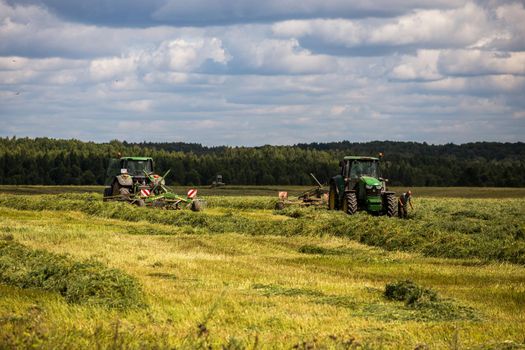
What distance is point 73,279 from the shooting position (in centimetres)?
1470

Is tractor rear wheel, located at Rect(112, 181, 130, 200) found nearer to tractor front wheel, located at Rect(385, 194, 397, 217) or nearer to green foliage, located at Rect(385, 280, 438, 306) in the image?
tractor front wheel, located at Rect(385, 194, 397, 217)

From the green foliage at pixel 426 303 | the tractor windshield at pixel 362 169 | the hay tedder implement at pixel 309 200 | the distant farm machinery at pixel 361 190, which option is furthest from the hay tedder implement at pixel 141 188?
the green foliage at pixel 426 303

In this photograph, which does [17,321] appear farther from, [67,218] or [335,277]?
[67,218]

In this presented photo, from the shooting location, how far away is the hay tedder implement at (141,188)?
138ft

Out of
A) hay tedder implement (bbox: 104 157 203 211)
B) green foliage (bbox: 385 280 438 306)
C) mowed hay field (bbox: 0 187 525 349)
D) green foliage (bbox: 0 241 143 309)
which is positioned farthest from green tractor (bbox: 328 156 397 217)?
green foliage (bbox: 0 241 143 309)

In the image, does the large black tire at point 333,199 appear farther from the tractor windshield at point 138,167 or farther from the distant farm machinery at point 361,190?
the tractor windshield at point 138,167

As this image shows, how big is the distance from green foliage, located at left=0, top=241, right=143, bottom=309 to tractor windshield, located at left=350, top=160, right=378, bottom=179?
22.9m

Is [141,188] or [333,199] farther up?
[141,188]

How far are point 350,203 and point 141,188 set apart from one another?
12.2 m

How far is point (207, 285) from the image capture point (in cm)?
1648

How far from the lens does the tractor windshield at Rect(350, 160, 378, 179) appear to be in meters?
38.9

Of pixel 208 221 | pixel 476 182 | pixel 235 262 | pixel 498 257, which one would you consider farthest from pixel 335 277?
pixel 476 182

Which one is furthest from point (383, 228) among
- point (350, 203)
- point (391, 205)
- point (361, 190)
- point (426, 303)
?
point (426, 303)

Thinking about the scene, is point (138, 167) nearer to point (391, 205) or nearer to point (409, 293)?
point (391, 205)
